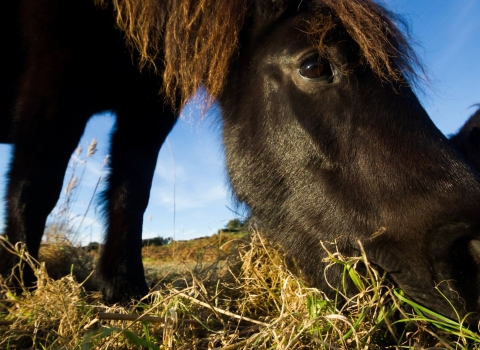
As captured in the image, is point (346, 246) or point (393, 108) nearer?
point (346, 246)

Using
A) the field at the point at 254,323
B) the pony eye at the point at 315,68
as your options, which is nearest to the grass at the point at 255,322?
the field at the point at 254,323

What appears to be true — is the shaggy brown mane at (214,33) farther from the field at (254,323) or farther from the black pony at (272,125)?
the field at (254,323)

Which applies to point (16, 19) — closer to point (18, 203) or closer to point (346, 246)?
point (18, 203)

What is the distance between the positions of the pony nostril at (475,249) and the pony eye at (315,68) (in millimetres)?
823

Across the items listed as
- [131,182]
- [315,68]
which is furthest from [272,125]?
[131,182]

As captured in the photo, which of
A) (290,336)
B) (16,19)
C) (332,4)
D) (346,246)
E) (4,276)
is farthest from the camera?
(16,19)

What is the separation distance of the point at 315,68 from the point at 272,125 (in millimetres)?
297

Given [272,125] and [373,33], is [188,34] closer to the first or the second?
Answer: [272,125]

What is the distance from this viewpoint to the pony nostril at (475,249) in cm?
111

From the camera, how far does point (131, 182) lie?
2523 mm

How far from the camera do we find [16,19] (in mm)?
2244

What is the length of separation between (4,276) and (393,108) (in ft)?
6.56

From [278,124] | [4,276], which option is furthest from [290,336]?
[4,276]

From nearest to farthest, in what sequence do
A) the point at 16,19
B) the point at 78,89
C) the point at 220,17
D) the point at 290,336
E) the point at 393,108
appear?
the point at 290,336
the point at 393,108
the point at 220,17
the point at 78,89
the point at 16,19
